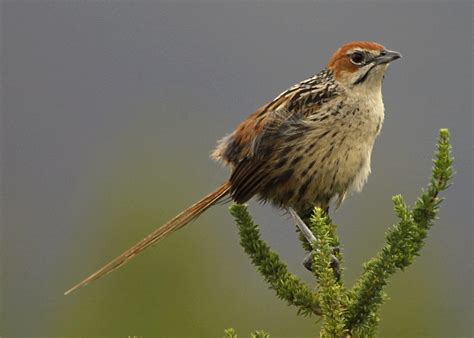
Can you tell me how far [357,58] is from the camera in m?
8.73

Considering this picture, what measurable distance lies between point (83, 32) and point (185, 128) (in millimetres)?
110322

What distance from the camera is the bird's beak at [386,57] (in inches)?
333

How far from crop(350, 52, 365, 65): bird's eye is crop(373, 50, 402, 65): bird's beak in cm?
11

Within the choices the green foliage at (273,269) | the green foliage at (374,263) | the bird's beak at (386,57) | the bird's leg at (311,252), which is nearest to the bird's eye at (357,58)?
the bird's beak at (386,57)

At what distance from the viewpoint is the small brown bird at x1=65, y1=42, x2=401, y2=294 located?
27.8 feet

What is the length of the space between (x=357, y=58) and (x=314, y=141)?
76 centimetres

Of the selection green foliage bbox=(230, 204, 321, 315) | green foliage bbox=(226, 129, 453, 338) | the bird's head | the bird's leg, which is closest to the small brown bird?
the bird's head

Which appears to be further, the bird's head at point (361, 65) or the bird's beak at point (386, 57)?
the bird's head at point (361, 65)

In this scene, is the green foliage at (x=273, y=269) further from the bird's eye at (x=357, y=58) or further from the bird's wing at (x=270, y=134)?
the bird's eye at (x=357, y=58)

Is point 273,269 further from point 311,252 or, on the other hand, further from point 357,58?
point 357,58

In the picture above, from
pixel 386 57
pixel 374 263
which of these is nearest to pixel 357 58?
pixel 386 57

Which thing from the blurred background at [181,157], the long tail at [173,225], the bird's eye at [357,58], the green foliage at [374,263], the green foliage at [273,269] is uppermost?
the blurred background at [181,157]

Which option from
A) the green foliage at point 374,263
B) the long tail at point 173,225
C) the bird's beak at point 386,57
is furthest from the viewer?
the bird's beak at point 386,57

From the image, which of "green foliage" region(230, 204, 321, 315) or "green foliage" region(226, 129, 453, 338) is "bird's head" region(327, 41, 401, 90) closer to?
"green foliage" region(230, 204, 321, 315)
